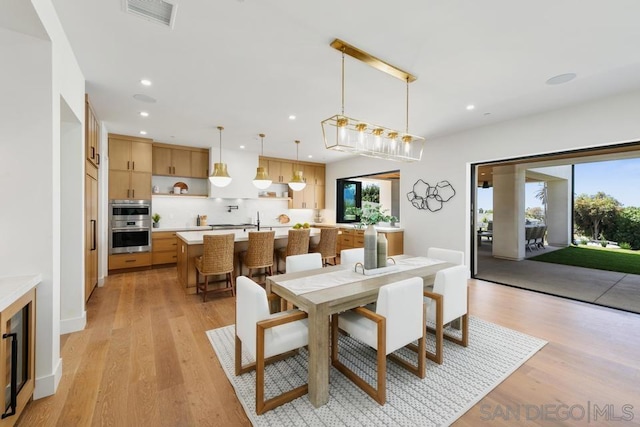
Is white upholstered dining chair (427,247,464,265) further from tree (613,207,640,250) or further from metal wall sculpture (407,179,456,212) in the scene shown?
tree (613,207,640,250)

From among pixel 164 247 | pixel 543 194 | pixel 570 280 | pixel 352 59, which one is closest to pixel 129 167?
pixel 164 247

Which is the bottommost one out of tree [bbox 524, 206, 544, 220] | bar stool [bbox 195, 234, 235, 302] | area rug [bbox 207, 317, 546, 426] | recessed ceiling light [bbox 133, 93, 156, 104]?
area rug [bbox 207, 317, 546, 426]

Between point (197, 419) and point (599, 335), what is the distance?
3.72 metres

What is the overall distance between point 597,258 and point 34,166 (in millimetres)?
10089

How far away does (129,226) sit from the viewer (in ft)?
17.1

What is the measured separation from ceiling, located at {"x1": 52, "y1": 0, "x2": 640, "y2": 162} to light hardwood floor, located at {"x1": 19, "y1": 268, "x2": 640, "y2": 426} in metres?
2.63

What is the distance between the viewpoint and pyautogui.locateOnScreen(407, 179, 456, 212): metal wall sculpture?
498 cm

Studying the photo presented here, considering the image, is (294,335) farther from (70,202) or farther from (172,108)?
(172,108)

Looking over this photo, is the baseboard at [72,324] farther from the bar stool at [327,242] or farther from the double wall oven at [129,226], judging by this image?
the bar stool at [327,242]

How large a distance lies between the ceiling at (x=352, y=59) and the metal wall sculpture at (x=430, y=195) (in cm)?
135

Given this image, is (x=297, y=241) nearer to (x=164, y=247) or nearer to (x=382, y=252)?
(x=382, y=252)

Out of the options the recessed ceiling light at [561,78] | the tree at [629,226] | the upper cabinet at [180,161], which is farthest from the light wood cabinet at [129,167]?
the tree at [629,226]

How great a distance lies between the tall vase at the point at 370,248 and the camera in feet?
8.01

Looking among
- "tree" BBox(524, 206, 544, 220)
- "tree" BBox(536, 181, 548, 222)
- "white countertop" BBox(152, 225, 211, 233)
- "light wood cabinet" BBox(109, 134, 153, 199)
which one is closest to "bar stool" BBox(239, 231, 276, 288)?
"white countertop" BBox(152, 225, 211, 233)
